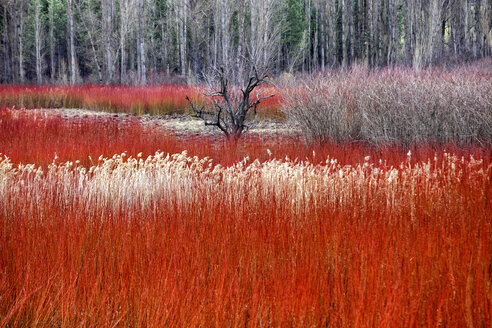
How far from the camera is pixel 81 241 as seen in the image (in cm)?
298

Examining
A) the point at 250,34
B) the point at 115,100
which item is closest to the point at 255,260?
the point at 115,100

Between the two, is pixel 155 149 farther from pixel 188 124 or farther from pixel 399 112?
pixel 188 124

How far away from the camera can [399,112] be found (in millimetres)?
7422

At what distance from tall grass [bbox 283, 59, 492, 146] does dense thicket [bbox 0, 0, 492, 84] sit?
1349 millimetres

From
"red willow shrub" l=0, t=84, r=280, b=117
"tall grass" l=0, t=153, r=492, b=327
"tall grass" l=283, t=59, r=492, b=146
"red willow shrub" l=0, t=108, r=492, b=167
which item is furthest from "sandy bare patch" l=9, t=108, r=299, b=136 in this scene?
"tall grass" l=0, t=153, r=492, b=327

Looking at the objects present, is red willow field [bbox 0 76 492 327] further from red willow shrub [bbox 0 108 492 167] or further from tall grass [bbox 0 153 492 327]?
red willow shrub [bbox 0 108 492 167]

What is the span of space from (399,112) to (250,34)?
19.4 metres

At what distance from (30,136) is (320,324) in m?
7.50

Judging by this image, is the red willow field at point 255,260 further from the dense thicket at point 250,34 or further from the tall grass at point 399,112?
the dense thicket at point 250,34

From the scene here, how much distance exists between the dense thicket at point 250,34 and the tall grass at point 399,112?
1349mm

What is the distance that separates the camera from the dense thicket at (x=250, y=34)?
17.7 meters

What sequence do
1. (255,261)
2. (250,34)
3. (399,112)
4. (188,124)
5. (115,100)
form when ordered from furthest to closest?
(250,34) < (115,100) < (188,124) < (399,112) < (255,261)

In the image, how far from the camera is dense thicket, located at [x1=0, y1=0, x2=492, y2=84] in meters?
17.7

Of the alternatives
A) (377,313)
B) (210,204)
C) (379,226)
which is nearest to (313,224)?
(379,226)
